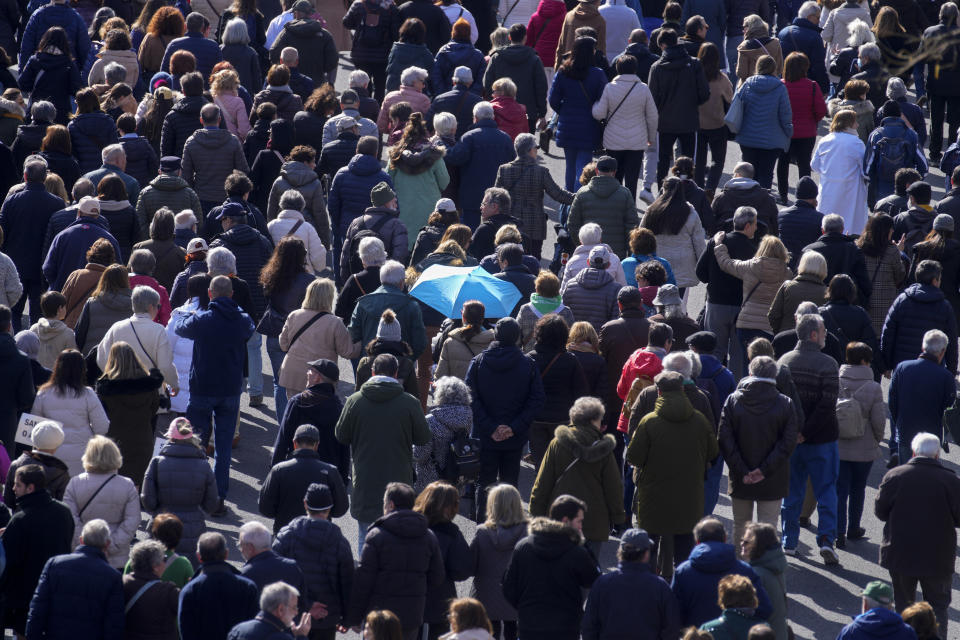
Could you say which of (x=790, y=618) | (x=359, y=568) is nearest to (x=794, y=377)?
(x=790, y=618)

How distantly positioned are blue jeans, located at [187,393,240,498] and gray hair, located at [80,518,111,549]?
312cm

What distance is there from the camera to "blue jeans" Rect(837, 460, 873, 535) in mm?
12492

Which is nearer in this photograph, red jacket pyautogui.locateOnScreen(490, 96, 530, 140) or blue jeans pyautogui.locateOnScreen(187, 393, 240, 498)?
blue jeans pyautogui.locateOnScreen(187, 393, 240, 498)

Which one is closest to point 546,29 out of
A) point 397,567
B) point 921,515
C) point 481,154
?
point 481,154

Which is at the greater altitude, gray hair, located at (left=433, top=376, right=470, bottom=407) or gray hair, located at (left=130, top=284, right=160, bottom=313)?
gray hair, located at (left=130, top=284, right=160, bottom=313)

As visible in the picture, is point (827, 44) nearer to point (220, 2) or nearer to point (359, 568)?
point (220, 2)

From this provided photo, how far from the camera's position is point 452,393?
1163 centimetres

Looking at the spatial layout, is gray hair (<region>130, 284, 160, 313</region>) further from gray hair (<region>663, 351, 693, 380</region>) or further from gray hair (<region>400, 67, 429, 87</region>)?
gray hair (<region>400, 67, 429, 87</region>)

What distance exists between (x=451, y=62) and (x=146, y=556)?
34.8ft

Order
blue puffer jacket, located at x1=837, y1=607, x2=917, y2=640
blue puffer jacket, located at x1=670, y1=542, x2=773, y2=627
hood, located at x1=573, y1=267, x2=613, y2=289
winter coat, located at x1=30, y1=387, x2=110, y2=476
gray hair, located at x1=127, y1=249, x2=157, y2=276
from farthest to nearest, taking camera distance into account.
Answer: hood, located at x1=573, y1=267, x2=613, y2=289, gray hair, located at x1=127, y1=249, x2=157, y2=276, winter coat, located at x1=30, y1=387, x2=110, y2=476, blue puffer jacket, located at x1=670, y1=542, x2=773, y2=627, blue puffer jacket, located at x1=837, y1=607, x2=917, y2=640

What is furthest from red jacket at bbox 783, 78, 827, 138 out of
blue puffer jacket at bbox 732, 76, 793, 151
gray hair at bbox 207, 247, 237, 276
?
gray hair at bbox 207, 247, 237, 276

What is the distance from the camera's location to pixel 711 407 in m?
11.7

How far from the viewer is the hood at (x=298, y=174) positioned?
15.6 m

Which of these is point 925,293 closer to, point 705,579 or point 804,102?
point 705,579
